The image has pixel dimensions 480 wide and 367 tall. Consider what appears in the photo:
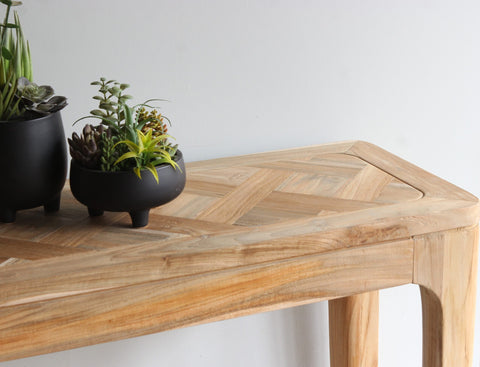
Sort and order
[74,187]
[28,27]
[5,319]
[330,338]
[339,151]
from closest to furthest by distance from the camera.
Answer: [5,319] < [74,187] < [28,27] < [339,151] < [330,338]

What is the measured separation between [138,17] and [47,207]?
1.28 ft

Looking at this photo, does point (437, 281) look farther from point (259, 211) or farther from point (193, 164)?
point (193, 164)

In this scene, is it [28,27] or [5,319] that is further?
[28,27]

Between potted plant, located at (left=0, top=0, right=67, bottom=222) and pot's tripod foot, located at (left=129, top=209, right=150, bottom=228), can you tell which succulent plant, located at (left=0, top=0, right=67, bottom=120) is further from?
pot's tripod foot, located at (left=129, top=209, right=150, bottom=228)

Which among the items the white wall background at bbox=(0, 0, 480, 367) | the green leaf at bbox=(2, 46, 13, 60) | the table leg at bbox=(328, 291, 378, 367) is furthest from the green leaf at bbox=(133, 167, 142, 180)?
the table leg at bbox=(328, 291, 378, 367)

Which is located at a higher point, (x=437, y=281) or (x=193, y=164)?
(x=193, y=164)

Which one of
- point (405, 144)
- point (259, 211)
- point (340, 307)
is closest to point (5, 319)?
point (259, 211)

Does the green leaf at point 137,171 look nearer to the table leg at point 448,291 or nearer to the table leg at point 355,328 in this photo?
the table leg at point 448,291

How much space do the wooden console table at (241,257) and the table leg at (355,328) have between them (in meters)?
0.27

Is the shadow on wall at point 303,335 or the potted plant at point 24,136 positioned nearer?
the potted plant at point 24,136

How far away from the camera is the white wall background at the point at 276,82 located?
1084 millimetres

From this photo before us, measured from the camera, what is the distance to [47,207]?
869 millimetres

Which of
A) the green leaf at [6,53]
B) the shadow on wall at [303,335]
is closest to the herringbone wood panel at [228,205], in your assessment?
the green leaf at [6,53]

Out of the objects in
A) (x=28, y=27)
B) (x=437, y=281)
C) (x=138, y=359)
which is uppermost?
(x=28, y=27)
